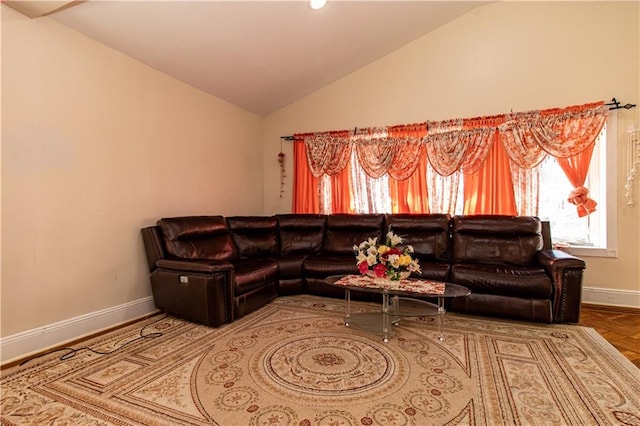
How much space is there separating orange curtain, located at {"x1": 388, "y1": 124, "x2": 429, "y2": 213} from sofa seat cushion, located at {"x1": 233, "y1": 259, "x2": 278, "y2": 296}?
1.91 meters

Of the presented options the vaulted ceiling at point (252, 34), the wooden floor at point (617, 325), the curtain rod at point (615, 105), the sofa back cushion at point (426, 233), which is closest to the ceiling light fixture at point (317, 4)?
the vaulted ceiling at point (252, 34)

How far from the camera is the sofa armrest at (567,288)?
276cm

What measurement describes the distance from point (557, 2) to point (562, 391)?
4029mm

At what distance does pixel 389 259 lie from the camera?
2.55 meters

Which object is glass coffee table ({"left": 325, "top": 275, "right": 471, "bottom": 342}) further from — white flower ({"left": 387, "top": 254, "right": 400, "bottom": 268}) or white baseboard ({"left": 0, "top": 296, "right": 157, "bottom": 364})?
white baseboard ({"left": 0, "top": 296, "right": 157, "bottom": 364})

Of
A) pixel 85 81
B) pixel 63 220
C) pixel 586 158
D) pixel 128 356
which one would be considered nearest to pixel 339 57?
pixel 85 81

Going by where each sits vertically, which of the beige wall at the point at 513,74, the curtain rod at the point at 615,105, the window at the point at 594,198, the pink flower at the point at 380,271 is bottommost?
the pink flower at the point at 380,271

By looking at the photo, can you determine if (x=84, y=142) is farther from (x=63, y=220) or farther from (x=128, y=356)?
(x=128, y=356)

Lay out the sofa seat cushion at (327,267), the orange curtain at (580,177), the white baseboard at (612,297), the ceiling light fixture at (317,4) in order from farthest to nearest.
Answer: the sofa seat cushion at (327,267) → the orange curtain at (580,177) → the white baseboard at (612,297) → the ceiling light fixture at (317,4)

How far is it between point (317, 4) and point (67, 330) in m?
3.56

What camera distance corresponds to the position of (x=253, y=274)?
3.21 metres

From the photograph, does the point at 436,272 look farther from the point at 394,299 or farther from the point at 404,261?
the point at 404,261

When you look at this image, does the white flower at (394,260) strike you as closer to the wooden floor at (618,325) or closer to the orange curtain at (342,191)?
the wooden floor at (618,325)

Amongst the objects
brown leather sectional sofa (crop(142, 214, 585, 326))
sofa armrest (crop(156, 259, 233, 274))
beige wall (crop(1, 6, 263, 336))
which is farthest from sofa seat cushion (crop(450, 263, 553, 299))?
beige wall (crop(1, 6, 263, 336))
